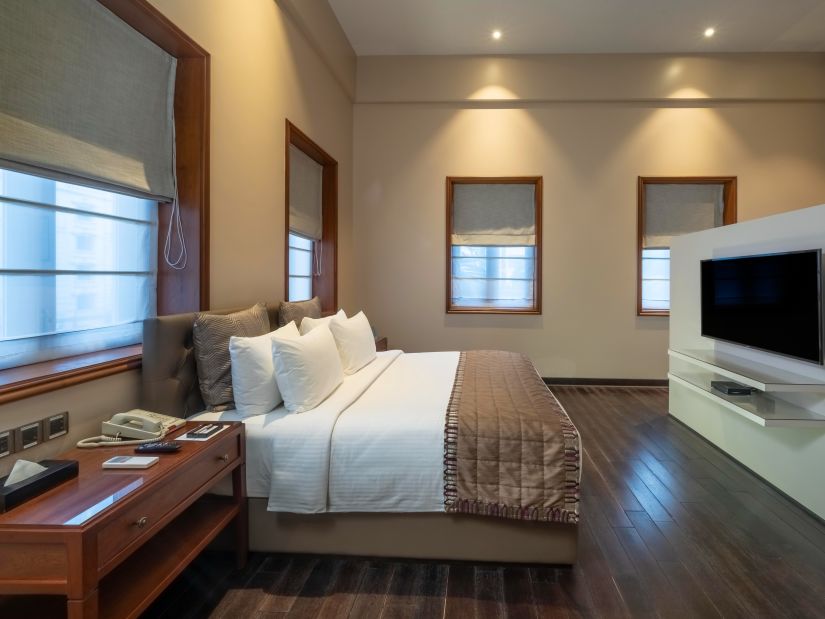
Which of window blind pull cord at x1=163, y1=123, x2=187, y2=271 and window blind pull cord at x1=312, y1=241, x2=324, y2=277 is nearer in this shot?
window blind pull cord at x1=163, y1=123, x2=187, y2=271

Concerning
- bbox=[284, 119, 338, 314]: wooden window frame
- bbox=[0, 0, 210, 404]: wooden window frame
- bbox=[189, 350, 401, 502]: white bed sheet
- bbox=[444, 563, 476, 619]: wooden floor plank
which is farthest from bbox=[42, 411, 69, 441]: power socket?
bbox=[284, 119, 338, 314]: wooden window frame

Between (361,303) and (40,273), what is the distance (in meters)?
3.87

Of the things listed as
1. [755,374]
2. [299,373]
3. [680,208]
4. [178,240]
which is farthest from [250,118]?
[680,208]

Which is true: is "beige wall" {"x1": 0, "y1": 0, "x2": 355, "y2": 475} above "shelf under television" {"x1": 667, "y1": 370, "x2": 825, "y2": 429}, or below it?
above

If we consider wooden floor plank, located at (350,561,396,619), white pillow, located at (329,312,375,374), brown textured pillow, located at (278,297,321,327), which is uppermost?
brown textured pillow, located at (278,297,321,327)

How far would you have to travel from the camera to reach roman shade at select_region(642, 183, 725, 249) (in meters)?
5.41

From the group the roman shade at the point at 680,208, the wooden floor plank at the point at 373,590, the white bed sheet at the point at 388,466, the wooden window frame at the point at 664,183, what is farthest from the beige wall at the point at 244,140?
the roman shade at the point at 680,208

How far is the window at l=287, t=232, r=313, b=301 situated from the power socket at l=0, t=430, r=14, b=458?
261cm

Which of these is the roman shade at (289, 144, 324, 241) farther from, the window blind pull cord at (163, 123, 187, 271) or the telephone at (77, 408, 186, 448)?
the telephone at (77, 408, 186, 448)

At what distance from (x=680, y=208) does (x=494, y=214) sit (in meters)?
2.06

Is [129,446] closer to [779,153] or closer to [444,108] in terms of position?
[444,108]

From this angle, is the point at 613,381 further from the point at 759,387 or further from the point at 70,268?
the point at 70,268

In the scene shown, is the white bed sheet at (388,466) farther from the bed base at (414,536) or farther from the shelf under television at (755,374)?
the shelf under television at (755,374)

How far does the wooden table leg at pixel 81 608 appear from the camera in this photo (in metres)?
1.11
